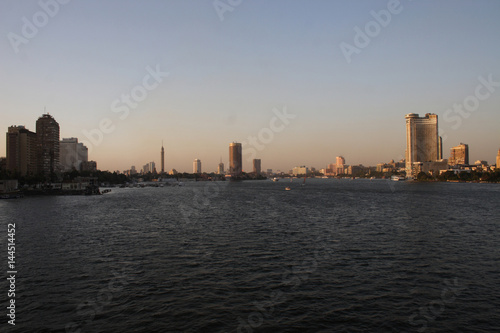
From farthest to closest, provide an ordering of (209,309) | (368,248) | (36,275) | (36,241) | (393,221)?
(393,221)
(36,241)
(368,248)
(36,275)
(209,309)

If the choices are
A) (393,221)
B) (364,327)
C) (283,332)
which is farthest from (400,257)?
(393,221)

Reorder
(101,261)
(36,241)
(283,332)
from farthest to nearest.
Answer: (36,241)
(101,261)
(283,332)

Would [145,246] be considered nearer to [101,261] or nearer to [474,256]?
[101,261]

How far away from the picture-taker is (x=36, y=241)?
3744 cm

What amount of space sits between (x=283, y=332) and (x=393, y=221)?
40.0 metres

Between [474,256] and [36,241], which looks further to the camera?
[36,241]

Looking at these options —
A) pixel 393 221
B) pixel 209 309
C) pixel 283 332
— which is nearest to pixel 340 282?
pixel 283 332

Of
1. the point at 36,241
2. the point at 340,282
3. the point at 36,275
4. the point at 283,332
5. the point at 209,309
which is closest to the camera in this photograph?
the point at 283,332

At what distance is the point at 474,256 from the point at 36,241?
46.8 metres

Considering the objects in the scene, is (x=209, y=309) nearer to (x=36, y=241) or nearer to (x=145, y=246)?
(x=145, y=246)

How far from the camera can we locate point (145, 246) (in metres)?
34.6

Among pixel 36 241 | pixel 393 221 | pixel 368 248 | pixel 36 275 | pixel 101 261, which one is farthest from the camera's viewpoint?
pixel 393 221

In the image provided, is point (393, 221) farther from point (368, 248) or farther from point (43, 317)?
point (43, 317)

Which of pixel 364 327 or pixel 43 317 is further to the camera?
pixel 43 317
